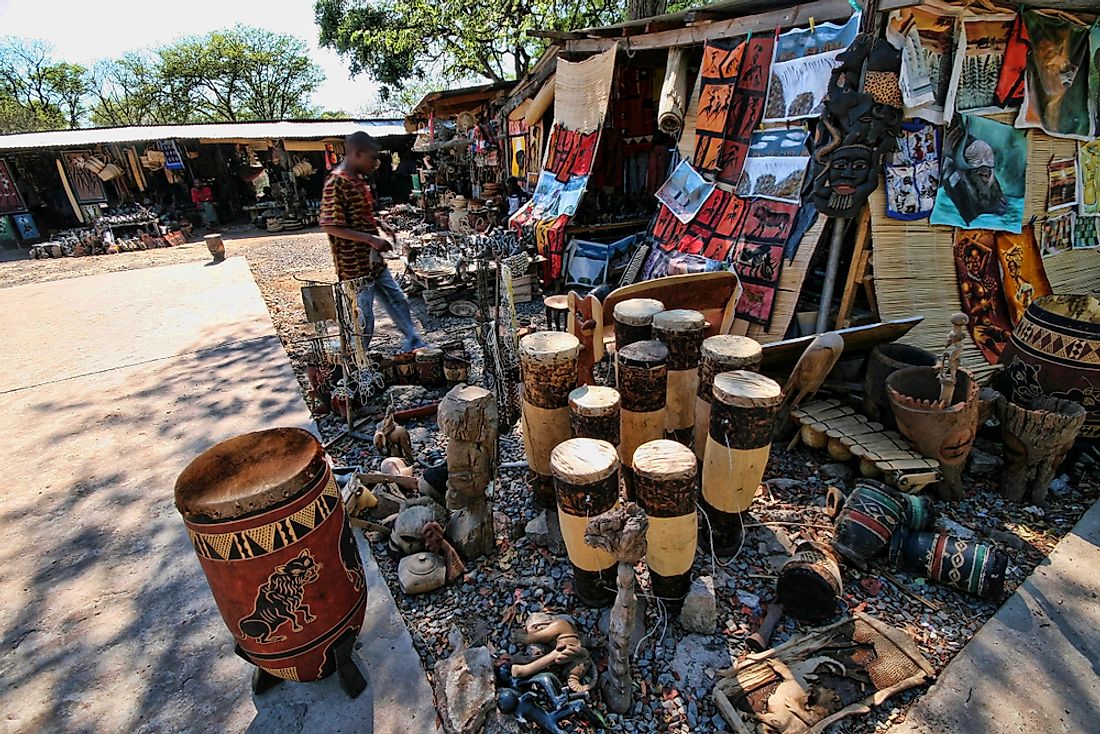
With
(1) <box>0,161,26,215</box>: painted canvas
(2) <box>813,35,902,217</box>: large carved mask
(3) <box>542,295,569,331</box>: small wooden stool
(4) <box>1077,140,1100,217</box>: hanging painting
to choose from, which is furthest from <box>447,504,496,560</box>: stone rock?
(1) <box>0,161,26,215</box>: painted canvas

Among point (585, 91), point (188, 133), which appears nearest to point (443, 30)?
point (188, 133)

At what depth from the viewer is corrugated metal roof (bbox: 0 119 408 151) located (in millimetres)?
14250

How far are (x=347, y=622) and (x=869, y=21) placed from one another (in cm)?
512

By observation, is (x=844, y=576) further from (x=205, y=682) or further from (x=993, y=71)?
(x=993, y=71)

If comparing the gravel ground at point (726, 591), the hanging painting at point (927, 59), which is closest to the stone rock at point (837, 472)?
the gravel ground at point (726, 591)

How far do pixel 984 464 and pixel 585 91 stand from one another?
605 centimetres

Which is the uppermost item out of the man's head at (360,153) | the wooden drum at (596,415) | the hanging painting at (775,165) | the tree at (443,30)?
the tree at (443,30)

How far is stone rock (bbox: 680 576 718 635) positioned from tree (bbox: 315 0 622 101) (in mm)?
15090

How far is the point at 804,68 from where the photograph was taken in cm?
464

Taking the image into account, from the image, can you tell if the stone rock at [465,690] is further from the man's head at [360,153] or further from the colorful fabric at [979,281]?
the colorful fabric at [979,281]

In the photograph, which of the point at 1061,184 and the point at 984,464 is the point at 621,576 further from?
the point at 1061,184

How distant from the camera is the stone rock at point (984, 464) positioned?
326 centimetres

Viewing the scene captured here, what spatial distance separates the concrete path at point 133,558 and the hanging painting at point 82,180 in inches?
494

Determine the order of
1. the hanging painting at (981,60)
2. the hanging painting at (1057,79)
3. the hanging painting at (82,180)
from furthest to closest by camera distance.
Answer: the hanging painting at (82,180), the hanging painting at (1057,79), the hanging painting at (981,60)
